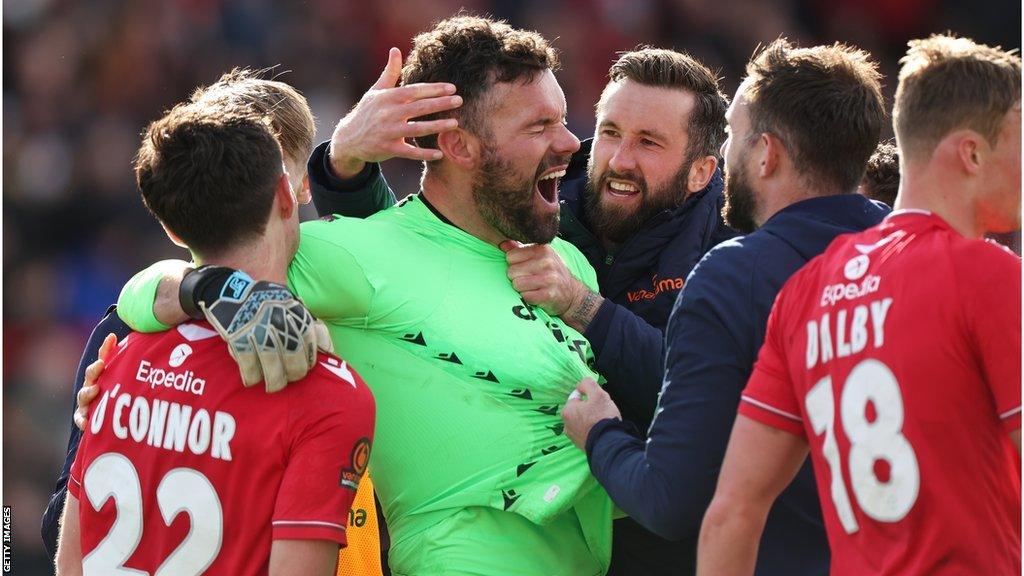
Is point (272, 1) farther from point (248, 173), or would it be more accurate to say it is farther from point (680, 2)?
point (248, 173)

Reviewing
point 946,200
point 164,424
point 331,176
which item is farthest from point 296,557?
point 946,200

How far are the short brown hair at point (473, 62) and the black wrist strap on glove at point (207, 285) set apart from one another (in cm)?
108

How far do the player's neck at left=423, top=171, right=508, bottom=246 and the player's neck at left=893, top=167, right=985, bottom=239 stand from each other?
143 cm

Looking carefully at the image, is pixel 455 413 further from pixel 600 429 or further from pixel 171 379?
pixel 171 379

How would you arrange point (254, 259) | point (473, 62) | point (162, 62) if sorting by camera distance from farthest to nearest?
point (162, 62)
point (473, 62)
point (254, 259)

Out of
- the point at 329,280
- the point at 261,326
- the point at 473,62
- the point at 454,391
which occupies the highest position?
the point at 473,62

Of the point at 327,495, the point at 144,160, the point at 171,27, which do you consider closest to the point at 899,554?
the point at 327,495

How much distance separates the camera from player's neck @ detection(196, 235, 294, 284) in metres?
2.97

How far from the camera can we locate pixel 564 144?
3.78m

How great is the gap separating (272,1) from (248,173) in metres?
7.09

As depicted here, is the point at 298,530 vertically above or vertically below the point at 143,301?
below

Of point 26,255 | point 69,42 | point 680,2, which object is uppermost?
point 680,2

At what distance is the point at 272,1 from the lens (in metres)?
9.66

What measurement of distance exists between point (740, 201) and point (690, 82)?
55.3 inches
